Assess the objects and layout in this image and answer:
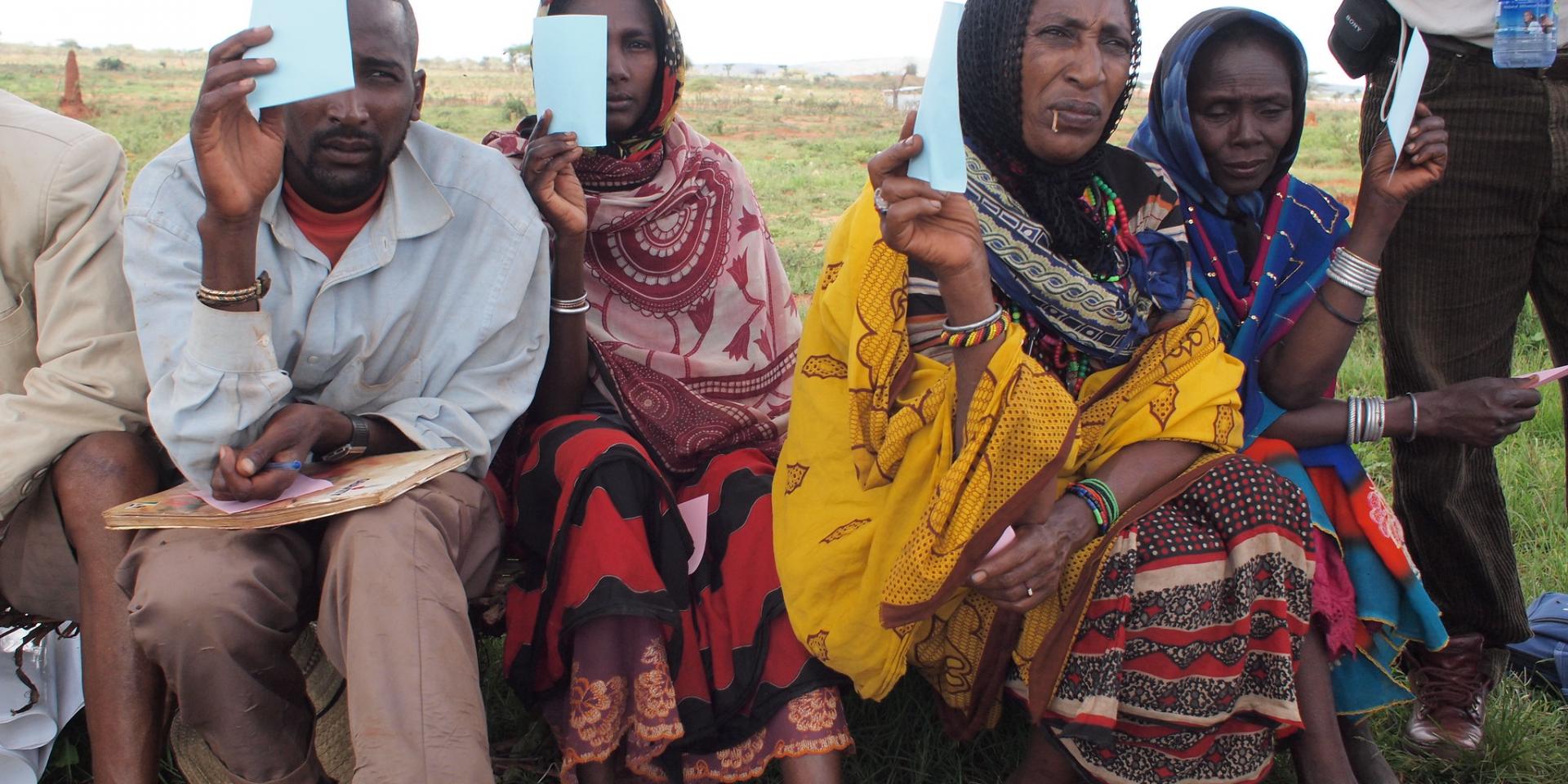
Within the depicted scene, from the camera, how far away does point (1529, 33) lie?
113 inches

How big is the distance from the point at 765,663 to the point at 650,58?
1.55 m

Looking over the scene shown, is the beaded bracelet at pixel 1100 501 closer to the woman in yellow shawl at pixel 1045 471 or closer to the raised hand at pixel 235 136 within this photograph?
the woman in yellow shawl at pixel 1045 471

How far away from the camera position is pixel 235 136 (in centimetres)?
231

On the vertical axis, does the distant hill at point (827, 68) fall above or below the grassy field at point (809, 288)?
below

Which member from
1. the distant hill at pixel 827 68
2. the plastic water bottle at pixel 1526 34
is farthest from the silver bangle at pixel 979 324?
the distant hill at pixel 827 68

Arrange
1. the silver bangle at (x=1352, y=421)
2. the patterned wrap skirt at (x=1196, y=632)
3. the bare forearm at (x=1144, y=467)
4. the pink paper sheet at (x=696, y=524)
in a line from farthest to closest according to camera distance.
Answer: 1. the silver bangle at (x=1352, y=421)
2. the pink paper sheet at (x=696, y=524)
3. the bare forearm at (x=1144, y=467)
4. the patterned wrap skirt at (x=1196, y=632)

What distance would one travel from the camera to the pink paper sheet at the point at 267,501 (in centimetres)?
232

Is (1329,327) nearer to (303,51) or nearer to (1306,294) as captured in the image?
(1306,294)

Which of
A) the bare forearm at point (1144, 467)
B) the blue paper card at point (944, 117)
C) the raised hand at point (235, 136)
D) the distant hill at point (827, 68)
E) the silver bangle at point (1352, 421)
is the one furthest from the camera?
the distant hill at point (827, 68)

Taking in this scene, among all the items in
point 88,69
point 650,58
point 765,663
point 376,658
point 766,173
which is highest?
point 650,58

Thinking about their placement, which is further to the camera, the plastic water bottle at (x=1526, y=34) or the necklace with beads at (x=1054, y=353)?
the plastic water bottle at (x=1526, y=34)

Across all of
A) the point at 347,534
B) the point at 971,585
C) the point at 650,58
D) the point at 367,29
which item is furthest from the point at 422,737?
the point at 650,58

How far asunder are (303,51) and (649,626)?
1283 mm

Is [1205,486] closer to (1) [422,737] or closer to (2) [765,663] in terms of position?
(2) [765,663]
